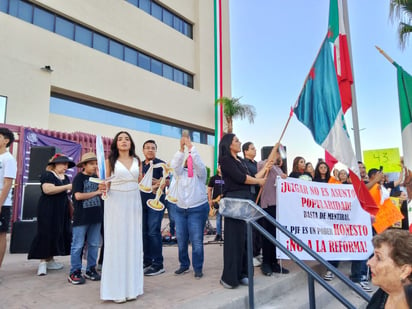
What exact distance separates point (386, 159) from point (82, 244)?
6785 millimetres

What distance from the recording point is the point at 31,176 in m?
6.71

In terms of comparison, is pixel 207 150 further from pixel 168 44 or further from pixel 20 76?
pixel 20 76

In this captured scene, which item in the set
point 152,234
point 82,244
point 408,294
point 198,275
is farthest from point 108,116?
point 408,294

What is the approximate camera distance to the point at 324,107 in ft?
14.9

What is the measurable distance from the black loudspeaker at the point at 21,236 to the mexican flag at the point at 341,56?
5.99 meters

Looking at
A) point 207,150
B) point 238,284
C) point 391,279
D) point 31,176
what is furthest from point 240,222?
point 207,150

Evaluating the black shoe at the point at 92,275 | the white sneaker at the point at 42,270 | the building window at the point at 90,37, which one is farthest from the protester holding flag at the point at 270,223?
the building window at the point at 90,37

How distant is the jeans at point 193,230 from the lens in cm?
427

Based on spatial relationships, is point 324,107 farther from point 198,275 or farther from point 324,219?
point 198,275

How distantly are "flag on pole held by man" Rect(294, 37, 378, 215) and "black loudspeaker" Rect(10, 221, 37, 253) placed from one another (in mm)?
5392

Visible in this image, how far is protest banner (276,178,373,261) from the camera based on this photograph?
14.5 feet

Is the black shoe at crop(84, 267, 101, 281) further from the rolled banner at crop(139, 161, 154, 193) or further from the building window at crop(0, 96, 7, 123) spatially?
the building window at crop(0, 96, 7, 123)

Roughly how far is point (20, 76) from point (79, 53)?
12.3 feet

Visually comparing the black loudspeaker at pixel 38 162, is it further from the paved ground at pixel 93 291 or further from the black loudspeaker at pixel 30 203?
the paved ground at pixel 93 291
